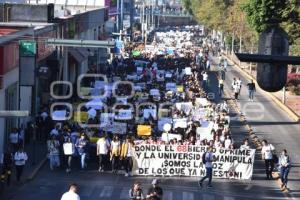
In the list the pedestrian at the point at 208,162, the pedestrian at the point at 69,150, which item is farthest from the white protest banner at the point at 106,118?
the pedestrian at the point at 208,162

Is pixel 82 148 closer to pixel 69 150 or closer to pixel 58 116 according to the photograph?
pixel 69 150

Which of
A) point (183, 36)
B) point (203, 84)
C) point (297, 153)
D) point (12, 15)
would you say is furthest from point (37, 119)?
point (183, 36)

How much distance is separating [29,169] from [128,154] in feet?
9.78

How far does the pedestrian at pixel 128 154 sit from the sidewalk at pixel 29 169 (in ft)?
8.50

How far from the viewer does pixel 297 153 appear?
94.9ft

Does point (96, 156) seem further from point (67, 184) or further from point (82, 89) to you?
point (82, 89)

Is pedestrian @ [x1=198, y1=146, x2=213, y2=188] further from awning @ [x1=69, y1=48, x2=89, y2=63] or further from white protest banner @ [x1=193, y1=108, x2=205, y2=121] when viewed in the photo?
awning @ [x1=69, y1=48, x2=89, y2=63]

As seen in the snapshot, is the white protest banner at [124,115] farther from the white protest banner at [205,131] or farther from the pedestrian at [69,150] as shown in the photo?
the pedestrian at [69,150]

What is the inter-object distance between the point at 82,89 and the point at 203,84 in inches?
612

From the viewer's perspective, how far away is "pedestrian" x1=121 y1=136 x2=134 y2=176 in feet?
74.9

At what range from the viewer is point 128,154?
74.8 ft

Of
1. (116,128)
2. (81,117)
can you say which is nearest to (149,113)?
(81,117)

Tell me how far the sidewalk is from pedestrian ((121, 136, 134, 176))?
2.59 meters

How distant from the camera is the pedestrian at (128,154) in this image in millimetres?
22828
